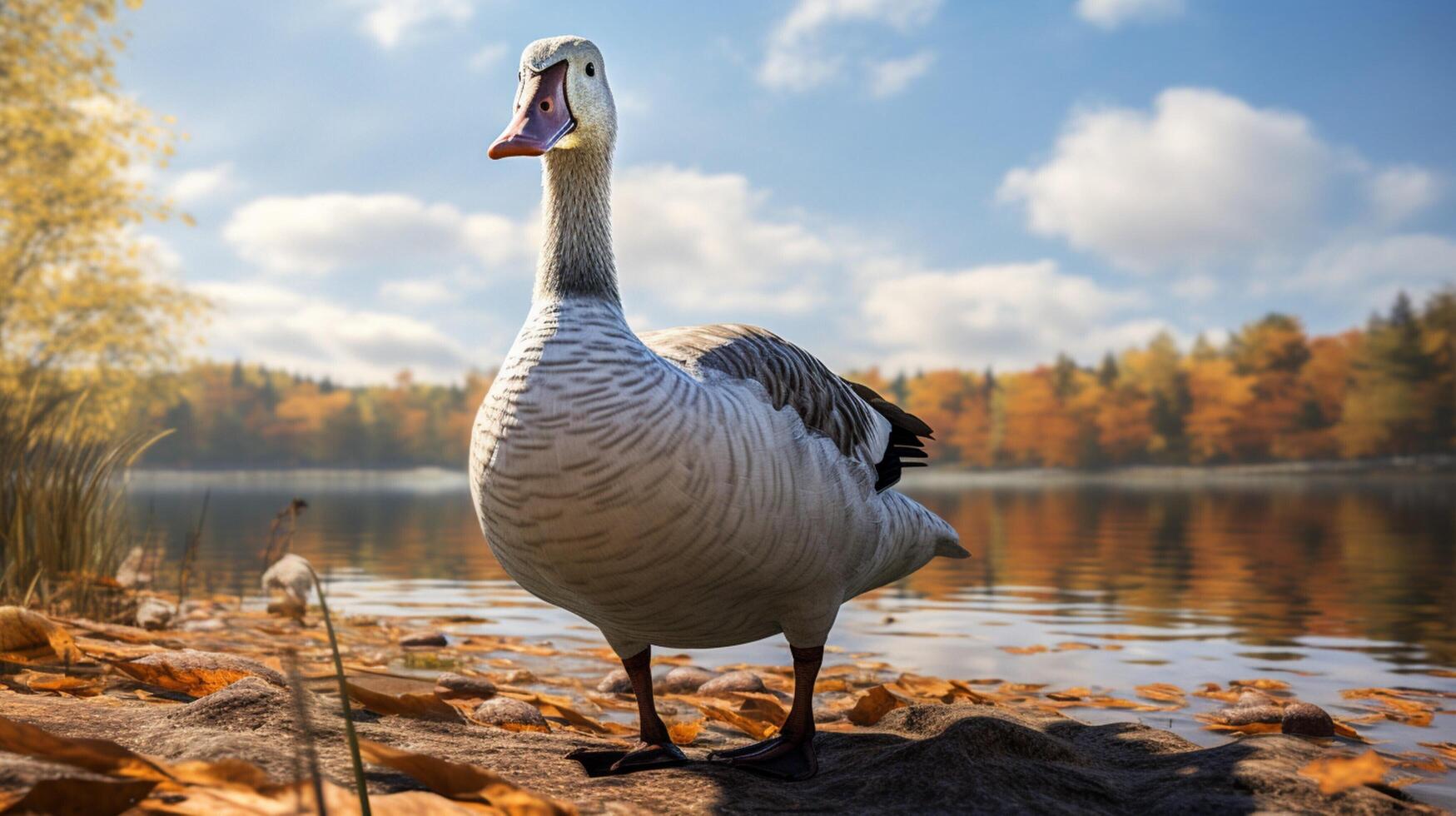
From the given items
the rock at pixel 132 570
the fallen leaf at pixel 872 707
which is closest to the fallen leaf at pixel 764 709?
the fallen leaf at pixel 872 707

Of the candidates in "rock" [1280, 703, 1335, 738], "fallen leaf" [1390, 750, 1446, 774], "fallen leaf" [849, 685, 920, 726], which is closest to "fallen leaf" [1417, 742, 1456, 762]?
"fallen leaf" [1390, 750, 1446, 774]

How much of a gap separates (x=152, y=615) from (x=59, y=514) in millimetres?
1068

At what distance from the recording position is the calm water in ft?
23.7

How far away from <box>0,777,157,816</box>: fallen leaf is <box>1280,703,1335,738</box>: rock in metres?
4.93

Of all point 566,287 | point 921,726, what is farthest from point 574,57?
point 921,726

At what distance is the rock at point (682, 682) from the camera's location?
6.43 m

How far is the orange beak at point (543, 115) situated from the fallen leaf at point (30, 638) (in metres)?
3.54

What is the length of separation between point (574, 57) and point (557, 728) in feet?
10.6

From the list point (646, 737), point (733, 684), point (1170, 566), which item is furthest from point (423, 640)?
point (1170, 566)

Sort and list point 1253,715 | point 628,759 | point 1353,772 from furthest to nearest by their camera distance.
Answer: point 1253,715
point 628,759
point 1353,772

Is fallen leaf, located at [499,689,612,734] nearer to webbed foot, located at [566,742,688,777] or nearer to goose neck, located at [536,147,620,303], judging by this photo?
webbed foot, located at [566,742,688,777]

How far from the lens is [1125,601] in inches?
462

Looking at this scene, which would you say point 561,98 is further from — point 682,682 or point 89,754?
point 682,682

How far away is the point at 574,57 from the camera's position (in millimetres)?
4031
